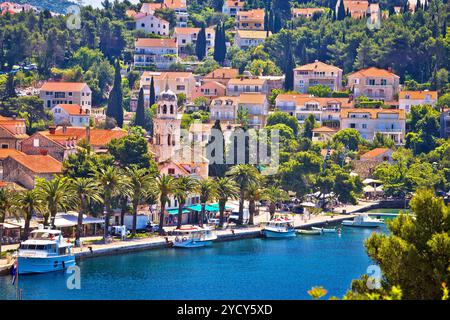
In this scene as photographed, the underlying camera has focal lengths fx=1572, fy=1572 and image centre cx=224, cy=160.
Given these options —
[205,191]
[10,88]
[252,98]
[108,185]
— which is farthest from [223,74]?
[108,185]

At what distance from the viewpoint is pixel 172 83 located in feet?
471

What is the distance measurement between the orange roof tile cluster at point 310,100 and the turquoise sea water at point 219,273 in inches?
1811

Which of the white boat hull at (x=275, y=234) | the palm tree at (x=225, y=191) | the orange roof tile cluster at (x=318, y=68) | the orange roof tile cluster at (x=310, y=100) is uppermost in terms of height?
the orange roof tile cluster at (x=318, y=68)

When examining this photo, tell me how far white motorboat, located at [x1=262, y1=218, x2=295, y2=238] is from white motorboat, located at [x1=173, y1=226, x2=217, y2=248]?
4.72m

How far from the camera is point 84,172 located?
8888 centimetres

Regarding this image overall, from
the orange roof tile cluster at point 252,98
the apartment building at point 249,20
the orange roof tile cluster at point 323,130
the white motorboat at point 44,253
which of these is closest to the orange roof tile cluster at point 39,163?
the white motorboat at point 44,253

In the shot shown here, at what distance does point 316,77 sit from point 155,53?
1869 cm

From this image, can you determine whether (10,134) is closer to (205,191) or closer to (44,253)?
(205,191)

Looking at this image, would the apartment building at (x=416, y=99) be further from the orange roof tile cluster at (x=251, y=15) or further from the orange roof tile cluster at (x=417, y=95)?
the orange roof tile cluster at (x=251, y=15)

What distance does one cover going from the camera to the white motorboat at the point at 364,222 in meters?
100

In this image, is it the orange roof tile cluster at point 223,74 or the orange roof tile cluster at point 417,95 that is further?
the orange roof tile cluster at point 223,74

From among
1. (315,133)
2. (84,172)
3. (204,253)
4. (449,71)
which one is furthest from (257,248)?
(449,71)

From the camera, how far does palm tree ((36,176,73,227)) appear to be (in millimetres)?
78688

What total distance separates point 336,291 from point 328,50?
93389 mm
